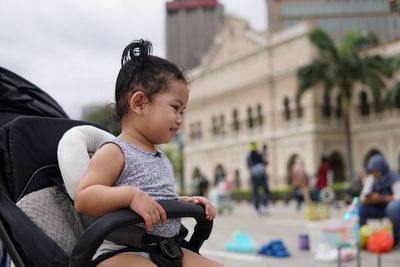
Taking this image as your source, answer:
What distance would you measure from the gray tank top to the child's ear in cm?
12

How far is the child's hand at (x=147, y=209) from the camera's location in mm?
1379

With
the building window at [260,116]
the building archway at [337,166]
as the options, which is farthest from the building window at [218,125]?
the building archway at [337,166]

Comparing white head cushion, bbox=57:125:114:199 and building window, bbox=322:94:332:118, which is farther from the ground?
building window, bbox=322:94:332:118

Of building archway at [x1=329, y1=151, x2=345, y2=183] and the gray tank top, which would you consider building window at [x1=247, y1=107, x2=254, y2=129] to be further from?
the gray tank top

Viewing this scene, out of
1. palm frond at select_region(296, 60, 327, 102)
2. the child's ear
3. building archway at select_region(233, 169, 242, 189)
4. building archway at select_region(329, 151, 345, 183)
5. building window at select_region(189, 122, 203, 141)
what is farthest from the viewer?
building window at select_region(189, 122, 203, 141)

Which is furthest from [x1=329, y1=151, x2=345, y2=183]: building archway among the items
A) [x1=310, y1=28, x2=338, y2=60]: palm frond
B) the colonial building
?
Result: [x1=310, y1=28, x2=338, y2=60]: palm frond

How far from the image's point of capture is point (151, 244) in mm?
1542

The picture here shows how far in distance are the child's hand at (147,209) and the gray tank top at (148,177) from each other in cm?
15

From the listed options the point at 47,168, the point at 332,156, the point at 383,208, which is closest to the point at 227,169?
the point at 332,156

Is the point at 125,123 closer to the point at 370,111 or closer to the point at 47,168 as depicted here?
the point at 47,168

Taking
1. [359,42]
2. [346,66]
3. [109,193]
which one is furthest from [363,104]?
[109,193]

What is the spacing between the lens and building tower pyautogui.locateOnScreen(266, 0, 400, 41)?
5534 cm

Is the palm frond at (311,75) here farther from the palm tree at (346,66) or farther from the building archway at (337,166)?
the building archway at (337,166)

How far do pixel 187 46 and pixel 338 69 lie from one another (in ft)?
370
